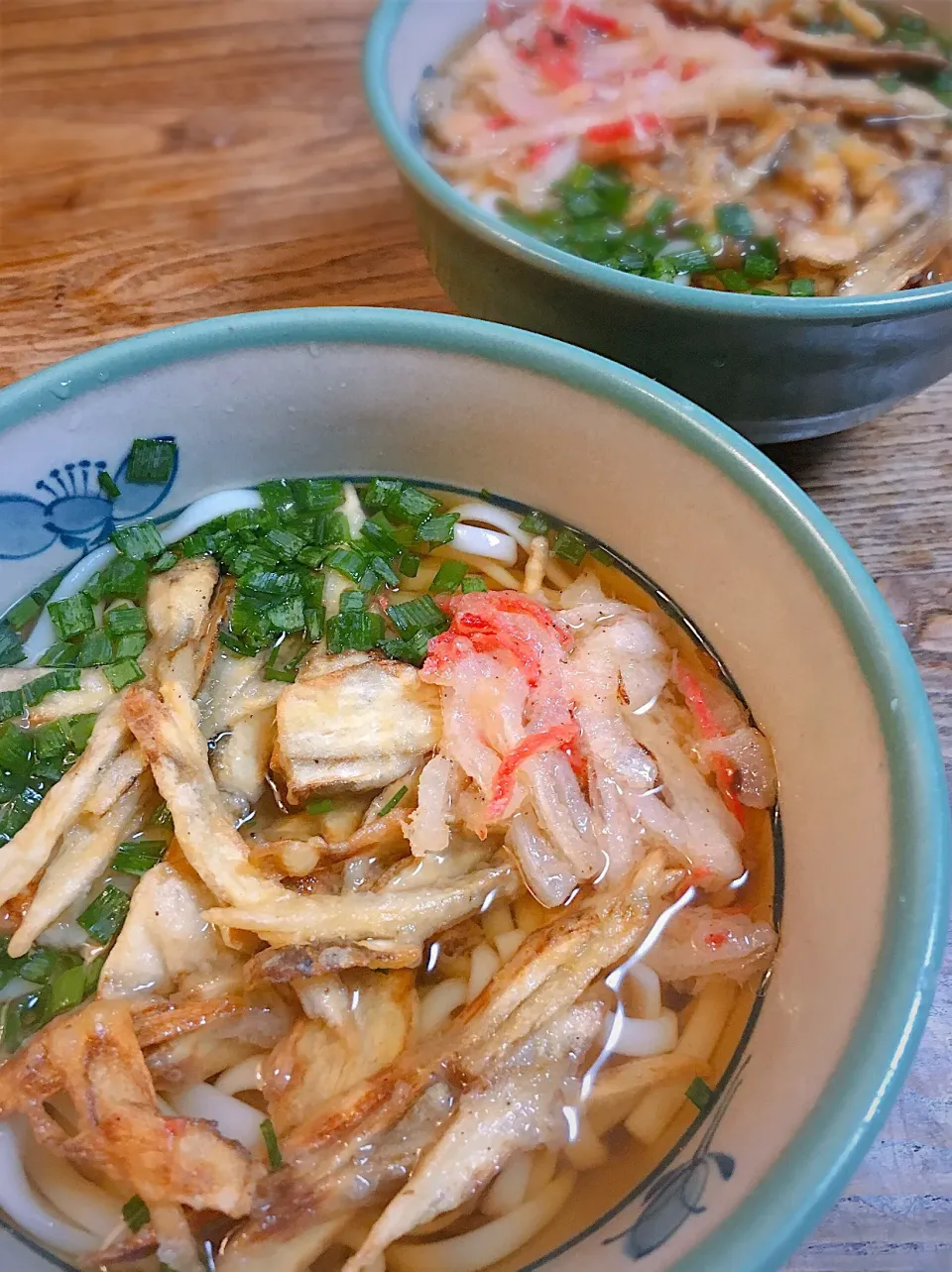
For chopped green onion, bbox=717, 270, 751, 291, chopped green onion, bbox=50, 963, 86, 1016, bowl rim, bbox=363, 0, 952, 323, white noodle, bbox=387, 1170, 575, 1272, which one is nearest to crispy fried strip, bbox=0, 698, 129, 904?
chopped green onion, bbox=50, 963, 86, 1016

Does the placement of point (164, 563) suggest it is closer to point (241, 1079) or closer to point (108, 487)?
point (108, 487)

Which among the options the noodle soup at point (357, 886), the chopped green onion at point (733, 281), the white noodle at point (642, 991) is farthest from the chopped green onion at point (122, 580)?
Result: the chopped green onion at point (733, 281)

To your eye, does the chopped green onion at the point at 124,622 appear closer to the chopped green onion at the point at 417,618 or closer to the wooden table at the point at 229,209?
the chopped green onion at the point at 417,618

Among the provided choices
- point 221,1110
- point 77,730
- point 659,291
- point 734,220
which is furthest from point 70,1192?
point 734,220

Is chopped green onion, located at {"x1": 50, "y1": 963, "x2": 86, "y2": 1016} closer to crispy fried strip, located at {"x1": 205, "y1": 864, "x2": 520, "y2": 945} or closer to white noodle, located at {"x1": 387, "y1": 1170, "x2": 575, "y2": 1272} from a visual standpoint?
crispy fried strip, located at {"x1": 205, "y1": 864, "x2": 520, "y2": 945}

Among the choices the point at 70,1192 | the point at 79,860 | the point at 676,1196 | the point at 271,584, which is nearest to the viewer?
the point at 676,1196

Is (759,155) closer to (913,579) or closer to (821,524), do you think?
(913,579)
